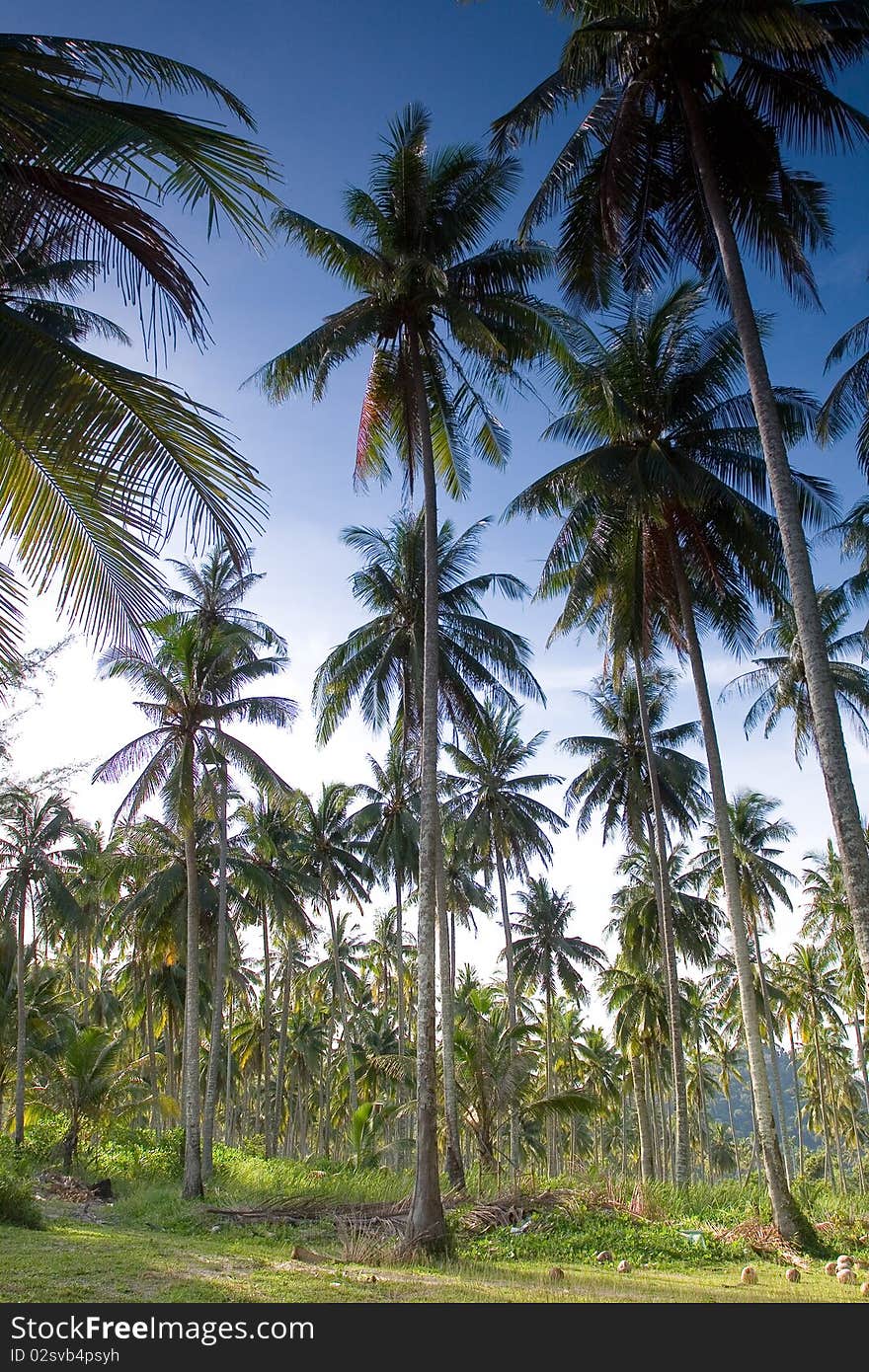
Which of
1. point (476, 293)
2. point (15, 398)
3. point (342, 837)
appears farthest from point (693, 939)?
point (15, 398)

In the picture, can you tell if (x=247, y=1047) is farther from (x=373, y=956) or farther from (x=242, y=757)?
(x=242, y=757)

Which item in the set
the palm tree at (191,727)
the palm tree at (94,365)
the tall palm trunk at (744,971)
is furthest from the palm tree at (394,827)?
the palm tree at (94,365)

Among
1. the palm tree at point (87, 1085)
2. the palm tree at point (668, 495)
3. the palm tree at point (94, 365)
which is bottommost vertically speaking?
the palm tree at point (87, 1085)

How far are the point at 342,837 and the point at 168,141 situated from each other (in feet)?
97.4

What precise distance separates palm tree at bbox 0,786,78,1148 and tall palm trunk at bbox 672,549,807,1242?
A: 62.4 feet

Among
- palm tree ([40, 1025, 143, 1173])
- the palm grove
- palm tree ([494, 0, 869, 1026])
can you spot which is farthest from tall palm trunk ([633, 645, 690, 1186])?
palm tree ([40, 1025, 143, 1173])

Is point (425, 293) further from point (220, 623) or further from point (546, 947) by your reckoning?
point (546, 947)

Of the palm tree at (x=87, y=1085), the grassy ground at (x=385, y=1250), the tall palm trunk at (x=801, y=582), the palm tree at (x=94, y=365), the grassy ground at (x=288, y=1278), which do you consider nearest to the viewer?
the palm tree at (x=94, y=365)

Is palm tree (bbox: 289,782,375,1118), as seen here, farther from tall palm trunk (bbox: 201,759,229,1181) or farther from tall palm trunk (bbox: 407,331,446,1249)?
tall palm trunk (bbox: 407,331,446,1249)

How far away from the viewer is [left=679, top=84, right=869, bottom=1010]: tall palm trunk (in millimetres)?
9156

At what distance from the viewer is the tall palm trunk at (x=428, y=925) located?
11.6m

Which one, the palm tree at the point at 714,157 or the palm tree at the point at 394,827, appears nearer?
the palm tree at the point at 714,157

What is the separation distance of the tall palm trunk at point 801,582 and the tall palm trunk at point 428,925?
18.6ft

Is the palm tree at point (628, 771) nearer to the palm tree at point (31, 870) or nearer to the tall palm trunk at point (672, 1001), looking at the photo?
the tall palm trunk at point (672, 1001)
